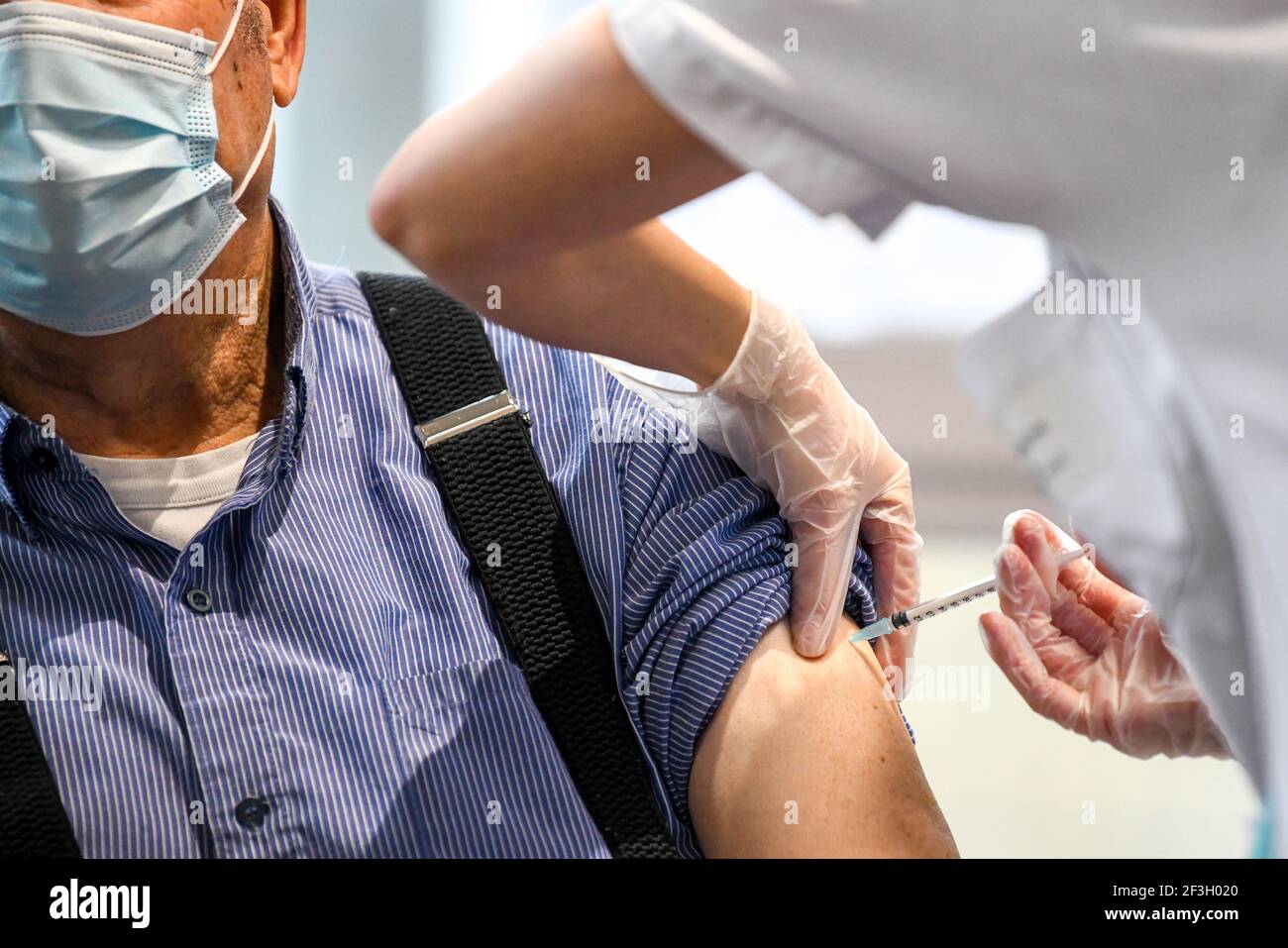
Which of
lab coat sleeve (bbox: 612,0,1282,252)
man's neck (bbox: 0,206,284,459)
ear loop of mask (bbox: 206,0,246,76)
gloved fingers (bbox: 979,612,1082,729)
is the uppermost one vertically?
ear loop of mask (bbox: 206,0,246,76)

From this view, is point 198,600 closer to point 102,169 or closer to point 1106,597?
point 102,169

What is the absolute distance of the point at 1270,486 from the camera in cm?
83

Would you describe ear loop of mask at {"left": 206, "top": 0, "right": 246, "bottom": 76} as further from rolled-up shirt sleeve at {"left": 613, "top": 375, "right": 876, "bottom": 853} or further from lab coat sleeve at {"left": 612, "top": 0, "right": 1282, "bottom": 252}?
lab coat sleeve at {"left": 612, "top": 0, "right": 1282, "bottom": 252}

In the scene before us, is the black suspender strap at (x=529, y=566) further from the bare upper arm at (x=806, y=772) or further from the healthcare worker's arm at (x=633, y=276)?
the healthcare worker's arm at (x=633, y=276)

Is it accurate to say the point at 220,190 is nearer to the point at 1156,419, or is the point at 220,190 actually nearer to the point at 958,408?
the point at 1156,419

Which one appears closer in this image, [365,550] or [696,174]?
[696,174]

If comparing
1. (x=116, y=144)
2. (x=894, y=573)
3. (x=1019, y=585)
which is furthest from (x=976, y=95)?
(x=116, y=144)

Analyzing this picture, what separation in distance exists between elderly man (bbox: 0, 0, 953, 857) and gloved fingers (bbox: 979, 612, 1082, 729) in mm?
119

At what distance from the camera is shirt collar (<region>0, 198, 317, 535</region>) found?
4.04 feet

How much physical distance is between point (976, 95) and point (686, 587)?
59cm

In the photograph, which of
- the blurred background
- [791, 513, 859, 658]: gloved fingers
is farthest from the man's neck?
the blurred background

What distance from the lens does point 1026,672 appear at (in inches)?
48.6

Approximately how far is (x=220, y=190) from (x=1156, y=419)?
2.73 feet

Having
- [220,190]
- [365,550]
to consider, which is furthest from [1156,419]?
[220,190]
